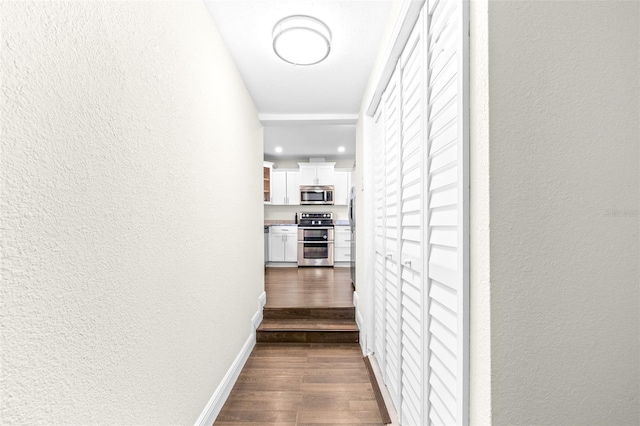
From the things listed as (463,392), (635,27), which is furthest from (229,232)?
(635,27)

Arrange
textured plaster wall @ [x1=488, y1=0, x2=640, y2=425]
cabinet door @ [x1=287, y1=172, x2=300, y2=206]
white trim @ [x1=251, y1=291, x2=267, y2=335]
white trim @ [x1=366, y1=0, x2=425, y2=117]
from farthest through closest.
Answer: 1. cabinet door @ [x1=287, y1=172, x2=300, y2=206]
2. white trim @ [x1=251, y1=291, x2=267, y2=335]
3. white trim @ [x1=366, y1=0, x2=425, y2=117]
4. textured plaster wall @ [x1=488, y1=0, x2=640, y2=425]

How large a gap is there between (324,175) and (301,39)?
14.9ft

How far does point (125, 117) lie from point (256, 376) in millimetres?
2071

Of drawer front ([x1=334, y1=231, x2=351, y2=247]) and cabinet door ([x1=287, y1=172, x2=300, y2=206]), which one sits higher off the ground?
cabinet door ([x1=287, y1=172, x2=300, y2=206])

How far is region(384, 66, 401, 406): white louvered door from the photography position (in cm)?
167

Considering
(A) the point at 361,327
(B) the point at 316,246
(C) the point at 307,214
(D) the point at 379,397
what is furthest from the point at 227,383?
(C) the point at 307,214

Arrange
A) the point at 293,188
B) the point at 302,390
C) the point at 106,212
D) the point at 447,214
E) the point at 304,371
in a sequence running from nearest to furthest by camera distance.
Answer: the point at 106,212 < the point at 447,214 < the point at 302,390 < the point at 304,371 < the point at 293,188

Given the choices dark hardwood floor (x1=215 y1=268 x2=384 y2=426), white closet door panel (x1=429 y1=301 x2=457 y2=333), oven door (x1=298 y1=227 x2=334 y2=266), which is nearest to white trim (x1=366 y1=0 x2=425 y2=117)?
white closet door panel (x1=429 y1=301 x2=457 y2=333)

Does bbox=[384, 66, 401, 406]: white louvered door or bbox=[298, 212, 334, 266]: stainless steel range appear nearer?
bbox=[384, 66, 401, 406]: white louvered door

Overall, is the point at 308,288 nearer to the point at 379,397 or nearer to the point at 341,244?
the point at 341,244

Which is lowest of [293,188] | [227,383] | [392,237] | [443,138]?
[227,383]

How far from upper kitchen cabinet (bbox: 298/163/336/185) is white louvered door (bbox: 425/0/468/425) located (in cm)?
509

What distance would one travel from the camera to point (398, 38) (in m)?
1.47

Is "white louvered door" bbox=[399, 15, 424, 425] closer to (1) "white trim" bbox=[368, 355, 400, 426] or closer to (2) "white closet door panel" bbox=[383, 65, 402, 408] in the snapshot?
(2) "white closet door panel" bbox=[383, 65, 402, 408]
